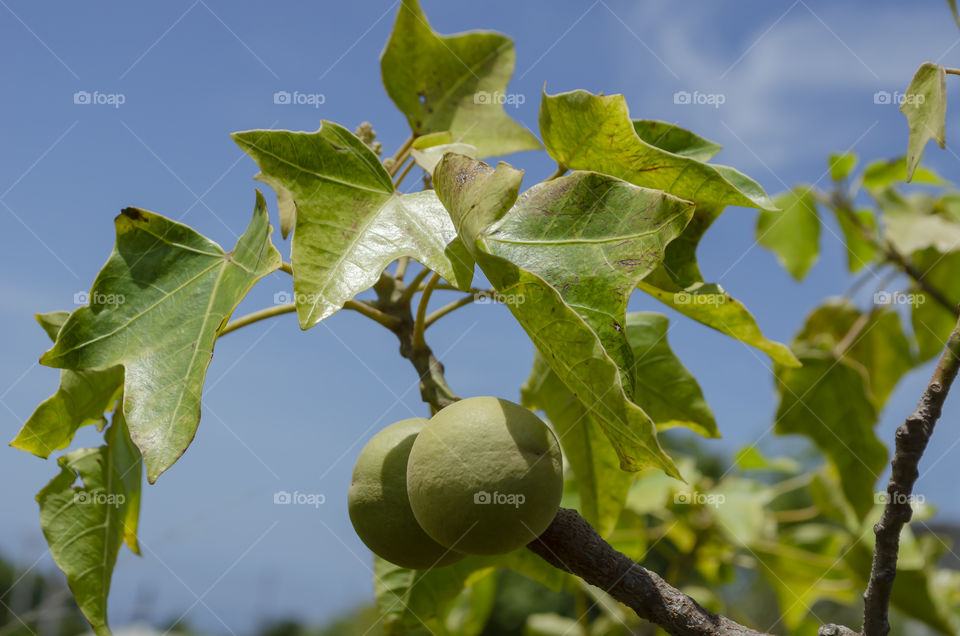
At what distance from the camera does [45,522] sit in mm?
1111

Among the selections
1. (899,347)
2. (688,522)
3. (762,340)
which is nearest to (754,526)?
(688,522)

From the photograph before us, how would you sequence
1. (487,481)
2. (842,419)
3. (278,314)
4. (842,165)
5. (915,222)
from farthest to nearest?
1. (842,165)
2. (915,222)
3. (842,419)
4. (278,314)
5. (487,481)

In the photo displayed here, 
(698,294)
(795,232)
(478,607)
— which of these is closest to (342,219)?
(698,294)

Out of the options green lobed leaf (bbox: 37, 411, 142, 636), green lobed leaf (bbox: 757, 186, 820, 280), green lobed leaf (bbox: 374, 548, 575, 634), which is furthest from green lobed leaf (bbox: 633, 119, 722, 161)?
green lobed leaf (bbox: 757, 186, 820, 280)

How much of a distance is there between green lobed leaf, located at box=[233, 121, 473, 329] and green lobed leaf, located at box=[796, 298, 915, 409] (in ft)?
5.52

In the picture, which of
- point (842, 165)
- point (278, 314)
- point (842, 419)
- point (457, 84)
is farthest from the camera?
point (842, 165)

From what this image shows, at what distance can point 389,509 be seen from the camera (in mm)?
835

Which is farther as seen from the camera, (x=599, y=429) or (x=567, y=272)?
(x=599, y=429)

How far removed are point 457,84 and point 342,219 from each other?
64cm

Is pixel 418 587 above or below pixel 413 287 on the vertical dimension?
below

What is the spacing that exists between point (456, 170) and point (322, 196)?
0.19m

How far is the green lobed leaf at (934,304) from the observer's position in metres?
2.08

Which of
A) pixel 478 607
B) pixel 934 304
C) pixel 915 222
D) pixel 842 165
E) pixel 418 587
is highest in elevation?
pixel 842 165

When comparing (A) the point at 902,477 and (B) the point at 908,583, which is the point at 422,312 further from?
(B) the point at 908,583
